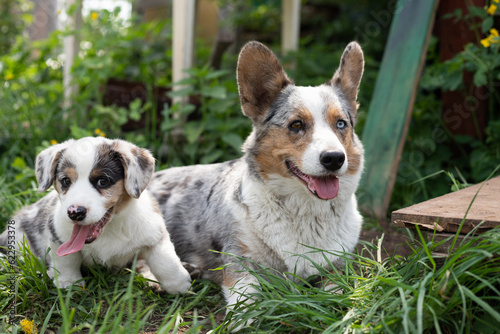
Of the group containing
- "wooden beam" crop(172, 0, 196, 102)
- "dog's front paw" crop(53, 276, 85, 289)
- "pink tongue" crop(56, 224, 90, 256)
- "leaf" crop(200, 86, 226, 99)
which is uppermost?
"wooden beam" crop(172, 0, 196, 102)

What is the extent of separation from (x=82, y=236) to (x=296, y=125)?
1.34 metres

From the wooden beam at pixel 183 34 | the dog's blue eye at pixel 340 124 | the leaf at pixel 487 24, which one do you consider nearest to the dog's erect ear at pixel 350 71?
the dog's blue eye at pixel 340 124

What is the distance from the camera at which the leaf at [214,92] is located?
14.8 feet

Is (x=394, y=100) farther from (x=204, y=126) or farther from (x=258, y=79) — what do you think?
(x=204, y=126)

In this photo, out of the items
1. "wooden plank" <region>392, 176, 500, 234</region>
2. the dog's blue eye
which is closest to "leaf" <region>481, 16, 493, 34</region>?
"wooden plank" <region>392, 176, 500, 234</region>

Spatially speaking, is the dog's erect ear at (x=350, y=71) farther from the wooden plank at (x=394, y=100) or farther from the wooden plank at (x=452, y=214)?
the wooden plank at (x=394, y=100)

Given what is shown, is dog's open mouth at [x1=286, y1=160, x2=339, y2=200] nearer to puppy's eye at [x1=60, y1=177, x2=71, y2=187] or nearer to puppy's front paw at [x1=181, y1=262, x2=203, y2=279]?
puppy's front paw at [x1=181, y1=262, x2=203, y2=279]

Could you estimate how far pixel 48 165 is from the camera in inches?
103

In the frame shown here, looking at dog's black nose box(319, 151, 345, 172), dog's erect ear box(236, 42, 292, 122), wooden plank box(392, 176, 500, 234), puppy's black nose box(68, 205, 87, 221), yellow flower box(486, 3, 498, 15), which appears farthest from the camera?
yellow flower box(486, 3, 498, 15)

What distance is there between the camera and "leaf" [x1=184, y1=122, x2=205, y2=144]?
460 cm

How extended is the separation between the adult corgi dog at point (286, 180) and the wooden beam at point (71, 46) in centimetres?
324

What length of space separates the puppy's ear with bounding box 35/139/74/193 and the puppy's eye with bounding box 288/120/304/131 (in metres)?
1.28

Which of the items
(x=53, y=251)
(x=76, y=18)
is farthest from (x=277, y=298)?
(x=76, y=18)

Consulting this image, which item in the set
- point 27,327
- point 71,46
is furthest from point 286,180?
point 71,46
